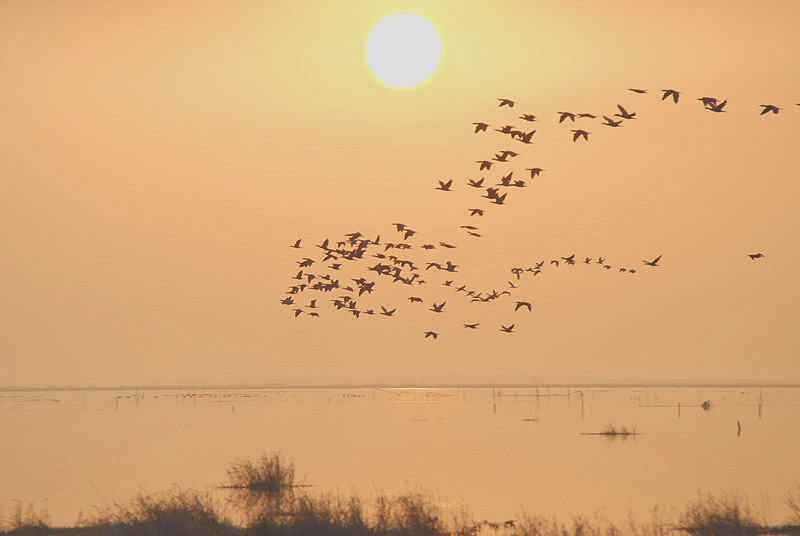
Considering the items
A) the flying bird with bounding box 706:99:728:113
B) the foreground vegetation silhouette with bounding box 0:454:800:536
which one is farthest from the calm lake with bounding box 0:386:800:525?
the flying bird with bounding box 706:99:728:113

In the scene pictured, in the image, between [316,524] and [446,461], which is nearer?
[316,524]

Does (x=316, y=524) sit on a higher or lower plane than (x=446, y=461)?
higher

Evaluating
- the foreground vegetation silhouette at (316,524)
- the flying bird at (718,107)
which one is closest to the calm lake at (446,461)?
the foreground vegetation silhouette at (316,524)

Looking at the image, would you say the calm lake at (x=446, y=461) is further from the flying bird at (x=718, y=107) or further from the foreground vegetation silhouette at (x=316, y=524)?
the flying bird at (x=718, y=107)

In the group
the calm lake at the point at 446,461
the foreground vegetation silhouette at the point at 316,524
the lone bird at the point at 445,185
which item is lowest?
the calm lake at the point at 446,461

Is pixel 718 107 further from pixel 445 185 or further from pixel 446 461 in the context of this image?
pixel 446 461

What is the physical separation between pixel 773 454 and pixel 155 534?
2207 inches

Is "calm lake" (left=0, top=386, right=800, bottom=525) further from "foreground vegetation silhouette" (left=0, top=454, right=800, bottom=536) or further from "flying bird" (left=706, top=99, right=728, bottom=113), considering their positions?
"flying bird" (left=706, top=99, right=728, bottom=113)

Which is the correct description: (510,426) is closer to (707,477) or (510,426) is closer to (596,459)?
(596,459)

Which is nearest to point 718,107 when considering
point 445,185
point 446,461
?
point 445,185

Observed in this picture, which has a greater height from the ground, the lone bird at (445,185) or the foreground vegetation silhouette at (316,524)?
the lone bird at (445,185)

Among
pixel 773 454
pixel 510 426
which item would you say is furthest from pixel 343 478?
pixel 510 426

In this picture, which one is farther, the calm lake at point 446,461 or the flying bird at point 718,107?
the calm lake at point 446,461

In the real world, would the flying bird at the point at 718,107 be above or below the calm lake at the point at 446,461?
above
